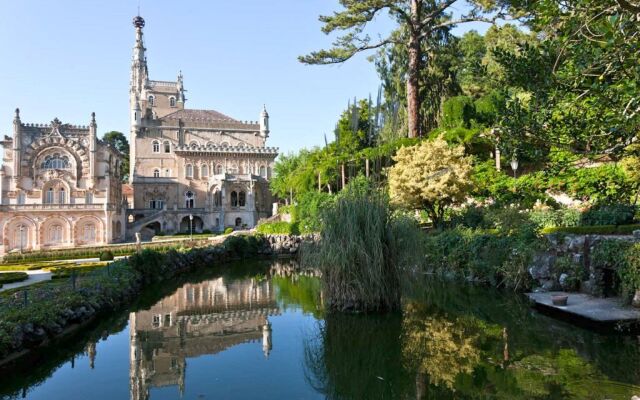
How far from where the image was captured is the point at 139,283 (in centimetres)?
1475

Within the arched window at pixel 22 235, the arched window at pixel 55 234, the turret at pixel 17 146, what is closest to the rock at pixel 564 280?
the arched window at pixel 55 234

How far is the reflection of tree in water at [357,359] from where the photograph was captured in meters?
5.90

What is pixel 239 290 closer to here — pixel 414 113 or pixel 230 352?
pixel 230 352

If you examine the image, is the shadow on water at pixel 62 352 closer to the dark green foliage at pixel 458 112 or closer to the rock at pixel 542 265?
the rock at pixel 542 265

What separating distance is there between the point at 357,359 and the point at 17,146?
140 feet

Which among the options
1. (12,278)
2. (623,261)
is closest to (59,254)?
(12,278)

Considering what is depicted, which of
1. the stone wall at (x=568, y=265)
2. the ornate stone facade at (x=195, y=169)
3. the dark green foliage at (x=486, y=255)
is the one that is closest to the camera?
the stone wall at (x=568, y=265)

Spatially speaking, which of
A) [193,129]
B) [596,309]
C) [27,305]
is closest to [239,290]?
[27,305]

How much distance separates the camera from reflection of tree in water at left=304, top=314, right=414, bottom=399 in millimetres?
5898

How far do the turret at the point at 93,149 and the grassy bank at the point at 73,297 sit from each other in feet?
79.2

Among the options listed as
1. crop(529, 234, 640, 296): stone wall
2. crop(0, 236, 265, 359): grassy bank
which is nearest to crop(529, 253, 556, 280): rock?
crop(529, 234, 640, 296): stone wall

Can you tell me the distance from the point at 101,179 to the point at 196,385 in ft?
128

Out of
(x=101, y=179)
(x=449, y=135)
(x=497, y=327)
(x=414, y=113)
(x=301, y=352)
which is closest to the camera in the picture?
(x=301, y=352)

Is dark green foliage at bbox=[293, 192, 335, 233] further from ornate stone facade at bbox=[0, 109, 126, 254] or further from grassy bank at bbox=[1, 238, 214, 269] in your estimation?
ornate stone facade at bbox=[0, 109, 126, 254]
